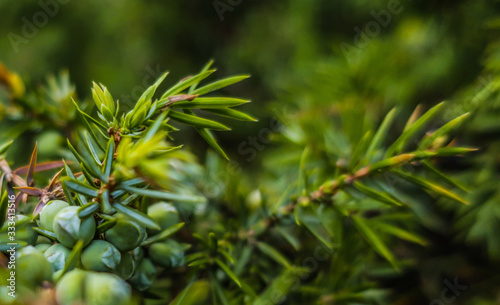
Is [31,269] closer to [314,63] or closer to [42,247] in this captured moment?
[42,247]

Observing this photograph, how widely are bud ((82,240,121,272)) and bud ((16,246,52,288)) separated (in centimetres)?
3

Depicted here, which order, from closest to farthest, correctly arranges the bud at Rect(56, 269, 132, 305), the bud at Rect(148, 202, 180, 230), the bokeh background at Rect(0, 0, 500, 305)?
the bud at Rect(56, 269, 132, 305) < the bud at Rect(148, 202, 180, 230) < the bokeh background at Rect(0, 0, 500, 305)

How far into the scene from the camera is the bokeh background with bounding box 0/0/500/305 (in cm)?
48

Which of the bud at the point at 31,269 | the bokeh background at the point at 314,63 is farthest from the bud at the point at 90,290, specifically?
the bokeh background at the point at 314,63

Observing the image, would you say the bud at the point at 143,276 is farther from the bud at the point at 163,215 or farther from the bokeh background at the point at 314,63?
the bokeh background at the point at 314,63

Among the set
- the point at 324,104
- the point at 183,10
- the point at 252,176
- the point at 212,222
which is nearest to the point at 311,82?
the point at 324,104

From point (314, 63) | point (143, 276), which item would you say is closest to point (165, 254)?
point (143, 276)

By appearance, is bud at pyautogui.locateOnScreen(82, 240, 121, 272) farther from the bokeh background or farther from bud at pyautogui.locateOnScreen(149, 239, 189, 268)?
the bokeh background

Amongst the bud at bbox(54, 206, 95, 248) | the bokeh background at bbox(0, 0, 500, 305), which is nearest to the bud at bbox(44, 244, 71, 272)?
the bud at bbox(54, 206, 95, 248)

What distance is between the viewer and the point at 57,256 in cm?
24

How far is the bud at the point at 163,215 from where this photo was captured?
0.30 metres

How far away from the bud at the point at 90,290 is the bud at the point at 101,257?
0.03m

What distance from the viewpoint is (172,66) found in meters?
1.01

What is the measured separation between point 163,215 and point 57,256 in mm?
82
